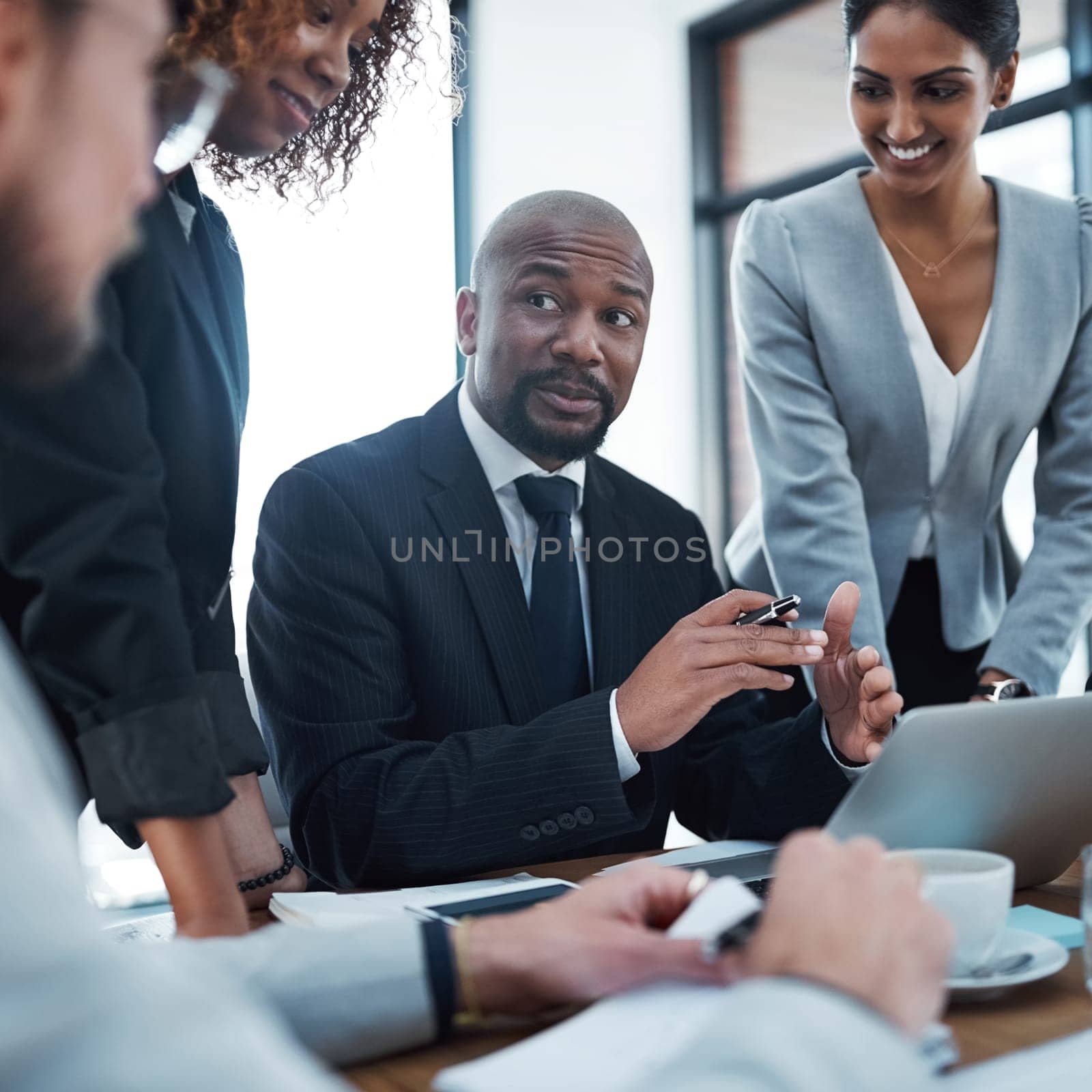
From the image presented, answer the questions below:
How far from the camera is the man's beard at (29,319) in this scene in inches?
20.6

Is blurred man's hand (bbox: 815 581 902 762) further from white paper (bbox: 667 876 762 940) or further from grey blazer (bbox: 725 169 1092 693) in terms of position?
white paper (bbox: 667 876 762 940)

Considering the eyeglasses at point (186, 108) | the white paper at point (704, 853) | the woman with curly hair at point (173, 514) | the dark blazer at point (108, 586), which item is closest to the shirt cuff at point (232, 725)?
the woman with curly hair at point (173, 514)

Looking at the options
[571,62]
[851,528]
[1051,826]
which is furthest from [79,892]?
[571,62]

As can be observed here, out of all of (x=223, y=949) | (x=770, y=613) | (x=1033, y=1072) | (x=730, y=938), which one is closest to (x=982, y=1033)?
(x=1033, y=1072)

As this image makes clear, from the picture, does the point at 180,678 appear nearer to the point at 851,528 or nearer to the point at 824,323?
the point at 851,528

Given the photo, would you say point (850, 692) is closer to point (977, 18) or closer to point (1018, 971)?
point (1018, 971)

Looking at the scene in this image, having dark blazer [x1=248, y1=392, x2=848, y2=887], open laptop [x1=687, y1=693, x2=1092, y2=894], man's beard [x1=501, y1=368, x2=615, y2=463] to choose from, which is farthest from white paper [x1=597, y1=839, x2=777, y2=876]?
man's beard [x1=501, y1=368, x2=615, y2=463]

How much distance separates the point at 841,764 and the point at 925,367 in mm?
737

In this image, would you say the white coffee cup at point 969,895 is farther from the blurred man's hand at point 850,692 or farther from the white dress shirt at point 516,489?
the white dress shirt at point 516,489

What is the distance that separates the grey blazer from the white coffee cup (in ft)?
3.19

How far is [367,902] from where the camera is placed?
3.14 feet

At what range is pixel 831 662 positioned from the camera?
1307 millimetres

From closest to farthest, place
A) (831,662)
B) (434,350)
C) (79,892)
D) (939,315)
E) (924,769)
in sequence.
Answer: (79,892), (924,769), (831,662), (939,315), (434,350)

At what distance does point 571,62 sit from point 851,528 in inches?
64.8
